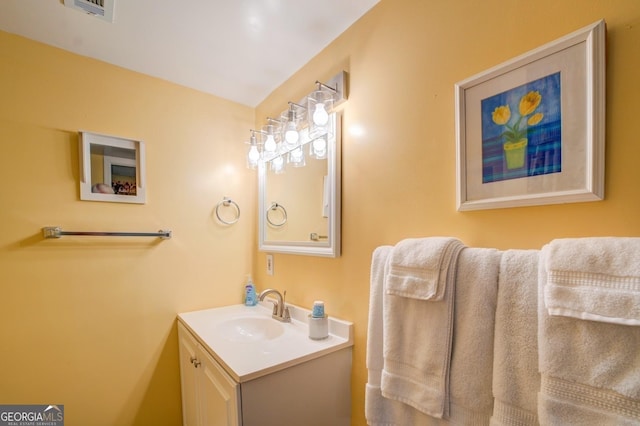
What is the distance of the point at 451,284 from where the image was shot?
2.28 ft

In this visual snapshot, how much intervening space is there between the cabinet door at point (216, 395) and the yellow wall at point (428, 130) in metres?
0.49

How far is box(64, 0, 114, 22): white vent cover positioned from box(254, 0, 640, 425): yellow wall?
86 cm

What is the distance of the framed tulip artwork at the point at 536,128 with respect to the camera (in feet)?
1.99

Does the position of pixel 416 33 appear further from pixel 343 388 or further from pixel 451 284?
pixel 343 388

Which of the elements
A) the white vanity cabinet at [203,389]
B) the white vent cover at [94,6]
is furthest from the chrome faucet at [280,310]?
the white vent cover at [94,6]

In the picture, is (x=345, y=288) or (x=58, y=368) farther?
(x=58, y=368)

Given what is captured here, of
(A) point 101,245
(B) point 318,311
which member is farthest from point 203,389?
(A) point 101,245

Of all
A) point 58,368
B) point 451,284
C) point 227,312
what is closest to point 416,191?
point 451,284

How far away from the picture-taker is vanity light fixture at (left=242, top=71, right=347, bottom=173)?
1.25m

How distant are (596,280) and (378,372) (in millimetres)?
605

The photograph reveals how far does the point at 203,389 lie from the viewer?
121 centimetres

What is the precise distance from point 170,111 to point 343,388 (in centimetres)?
172

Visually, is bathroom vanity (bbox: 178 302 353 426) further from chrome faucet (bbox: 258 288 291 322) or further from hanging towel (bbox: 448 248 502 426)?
hanging towel (bbox: 448 248 502 426)

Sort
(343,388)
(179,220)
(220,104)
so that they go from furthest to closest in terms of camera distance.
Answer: (220,104)
(179,220)
(343,388)
